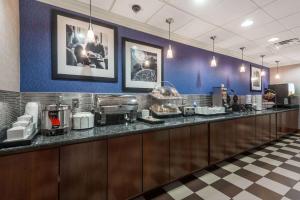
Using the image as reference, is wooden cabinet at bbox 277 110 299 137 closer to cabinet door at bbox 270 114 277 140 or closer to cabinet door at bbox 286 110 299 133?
cabinet door at bbox 286 110 299 133

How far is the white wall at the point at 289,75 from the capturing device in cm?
548

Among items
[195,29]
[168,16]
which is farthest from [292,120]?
[168,16]

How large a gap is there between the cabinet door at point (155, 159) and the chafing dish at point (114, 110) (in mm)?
500

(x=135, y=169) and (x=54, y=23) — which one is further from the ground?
(x=54, y=23)

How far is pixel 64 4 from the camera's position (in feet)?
6.56

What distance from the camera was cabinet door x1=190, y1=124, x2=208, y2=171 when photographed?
223 cm

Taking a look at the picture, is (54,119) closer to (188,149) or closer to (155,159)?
(155,159)

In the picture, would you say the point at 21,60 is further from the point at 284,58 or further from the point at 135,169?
the point at 284,58

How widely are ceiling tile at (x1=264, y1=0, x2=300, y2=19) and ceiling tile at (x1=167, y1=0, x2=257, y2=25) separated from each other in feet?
0.79

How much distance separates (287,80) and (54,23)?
7.50 m

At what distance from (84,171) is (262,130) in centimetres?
395

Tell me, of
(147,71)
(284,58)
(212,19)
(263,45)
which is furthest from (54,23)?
(284,58)

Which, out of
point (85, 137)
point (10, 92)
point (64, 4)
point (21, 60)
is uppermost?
point (64, 4)

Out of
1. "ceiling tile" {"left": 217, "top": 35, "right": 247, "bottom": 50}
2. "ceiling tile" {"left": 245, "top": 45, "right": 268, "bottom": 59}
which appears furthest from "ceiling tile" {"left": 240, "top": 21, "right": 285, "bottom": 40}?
"ceiling tile" {"left": 245, "top": 45, "right": 268, "bottom": 59}
